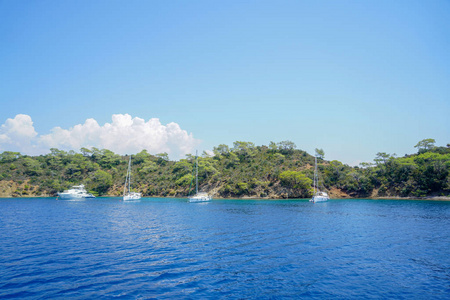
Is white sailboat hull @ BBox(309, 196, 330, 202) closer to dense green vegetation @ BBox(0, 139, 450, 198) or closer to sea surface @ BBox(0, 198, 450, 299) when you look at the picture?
dense green vegetation @ BBox(0, 139, 450, 198)

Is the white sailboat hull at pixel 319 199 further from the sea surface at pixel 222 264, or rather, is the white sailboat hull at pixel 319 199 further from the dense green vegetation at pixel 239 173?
the sea surface at pixel 222 264

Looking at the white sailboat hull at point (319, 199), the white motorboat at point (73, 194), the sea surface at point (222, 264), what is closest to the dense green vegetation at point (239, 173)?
the white sailboat hull at point (319, 199)

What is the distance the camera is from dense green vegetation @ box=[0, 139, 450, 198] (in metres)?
92.4

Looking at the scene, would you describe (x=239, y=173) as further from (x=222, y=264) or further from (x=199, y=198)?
(x=222, y=264)

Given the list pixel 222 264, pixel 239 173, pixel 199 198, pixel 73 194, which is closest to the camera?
pixel 222 264

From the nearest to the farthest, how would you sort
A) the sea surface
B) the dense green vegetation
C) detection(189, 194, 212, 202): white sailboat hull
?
the sea surface
detection(189, 194, 212, 202): white sailboat hull
the dense green vegetation

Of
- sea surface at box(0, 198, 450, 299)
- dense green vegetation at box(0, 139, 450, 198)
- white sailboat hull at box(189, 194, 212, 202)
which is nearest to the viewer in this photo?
sea surface at box(0, 198, 450, 299)

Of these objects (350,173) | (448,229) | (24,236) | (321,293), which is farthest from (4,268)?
(350,173)

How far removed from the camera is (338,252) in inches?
849

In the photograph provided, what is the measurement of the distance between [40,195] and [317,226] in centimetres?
11887

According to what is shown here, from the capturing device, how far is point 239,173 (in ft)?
352

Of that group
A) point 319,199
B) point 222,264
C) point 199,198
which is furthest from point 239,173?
point 222,264

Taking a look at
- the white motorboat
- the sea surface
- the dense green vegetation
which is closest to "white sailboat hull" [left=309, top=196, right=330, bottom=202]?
the dense green vegetation

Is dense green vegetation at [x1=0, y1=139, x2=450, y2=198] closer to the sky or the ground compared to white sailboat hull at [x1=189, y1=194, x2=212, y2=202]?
closer to the sky
